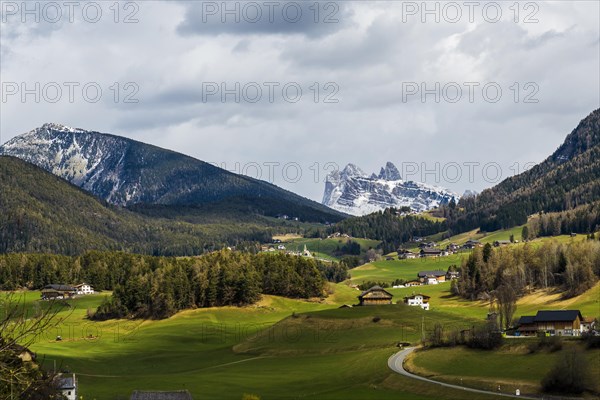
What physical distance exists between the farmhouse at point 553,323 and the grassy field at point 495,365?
26.7 meters

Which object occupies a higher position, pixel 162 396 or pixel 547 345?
pixel 547 345

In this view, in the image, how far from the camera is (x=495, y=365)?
95875 mm

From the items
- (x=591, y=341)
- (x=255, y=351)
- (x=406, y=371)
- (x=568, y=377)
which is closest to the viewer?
(x=568, y=377)

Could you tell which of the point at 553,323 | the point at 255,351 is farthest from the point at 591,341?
the point at 255,351

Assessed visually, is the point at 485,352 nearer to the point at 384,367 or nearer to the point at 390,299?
the point at 384,367

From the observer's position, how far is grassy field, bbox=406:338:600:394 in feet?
282

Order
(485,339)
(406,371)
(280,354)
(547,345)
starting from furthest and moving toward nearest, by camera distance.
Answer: (280,354), (485,339), (406,371), (547,345)

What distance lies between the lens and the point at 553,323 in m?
131

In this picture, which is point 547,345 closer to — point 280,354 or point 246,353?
point 280,354

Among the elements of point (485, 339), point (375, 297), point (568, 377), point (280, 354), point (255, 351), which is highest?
point (375, 297)

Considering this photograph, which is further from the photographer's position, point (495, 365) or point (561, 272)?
point (561, 272)

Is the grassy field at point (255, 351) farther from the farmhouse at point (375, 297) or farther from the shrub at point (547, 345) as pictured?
the shrub at point (547, 345)

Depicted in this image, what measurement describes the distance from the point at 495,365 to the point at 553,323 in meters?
39.6

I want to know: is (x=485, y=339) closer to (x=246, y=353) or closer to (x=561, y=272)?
(x=246, y=353)
